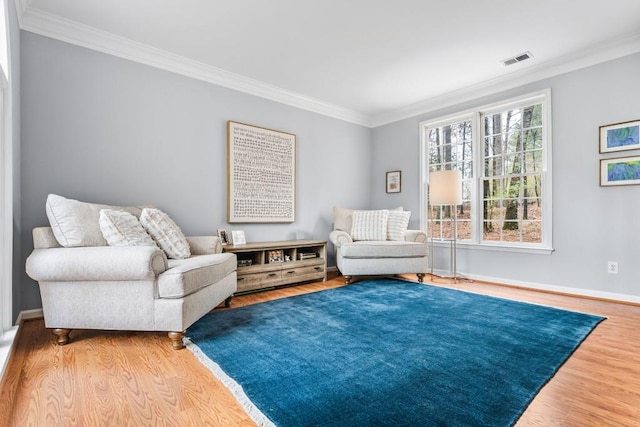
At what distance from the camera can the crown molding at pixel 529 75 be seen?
3.00 meters

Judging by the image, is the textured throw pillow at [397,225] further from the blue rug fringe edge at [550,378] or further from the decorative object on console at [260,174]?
the blue rug fringe edge at [550,378]

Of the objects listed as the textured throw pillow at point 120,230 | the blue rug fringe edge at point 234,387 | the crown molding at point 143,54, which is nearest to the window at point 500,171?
the crown molding at point 143,54

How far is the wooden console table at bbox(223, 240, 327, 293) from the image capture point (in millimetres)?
3334

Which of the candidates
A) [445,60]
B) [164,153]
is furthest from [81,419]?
[445,60]

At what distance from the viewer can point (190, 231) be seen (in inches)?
133

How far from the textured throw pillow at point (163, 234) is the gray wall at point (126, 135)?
652mm

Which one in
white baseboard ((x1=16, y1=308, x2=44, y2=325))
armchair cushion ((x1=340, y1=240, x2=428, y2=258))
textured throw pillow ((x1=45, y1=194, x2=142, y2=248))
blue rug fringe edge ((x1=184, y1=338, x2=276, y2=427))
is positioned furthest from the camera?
armchair cushion ((x1=340, y1=240, x2=428, y2=258))

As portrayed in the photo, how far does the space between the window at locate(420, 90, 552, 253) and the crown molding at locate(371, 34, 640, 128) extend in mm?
198

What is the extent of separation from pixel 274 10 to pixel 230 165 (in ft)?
5.58

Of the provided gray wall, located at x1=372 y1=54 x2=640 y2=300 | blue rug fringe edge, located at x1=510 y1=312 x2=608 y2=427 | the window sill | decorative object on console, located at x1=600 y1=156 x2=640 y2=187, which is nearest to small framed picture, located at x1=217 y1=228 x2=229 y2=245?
the window sill

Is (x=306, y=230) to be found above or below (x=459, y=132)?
below

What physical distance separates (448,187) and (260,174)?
237 cm

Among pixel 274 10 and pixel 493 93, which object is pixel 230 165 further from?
pixel 493 93

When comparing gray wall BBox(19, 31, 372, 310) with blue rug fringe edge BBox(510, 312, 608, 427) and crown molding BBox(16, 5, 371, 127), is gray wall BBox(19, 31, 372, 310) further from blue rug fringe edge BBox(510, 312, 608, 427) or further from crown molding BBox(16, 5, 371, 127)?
blue rug fringe edge BBox(510, 312, 608, 427)
